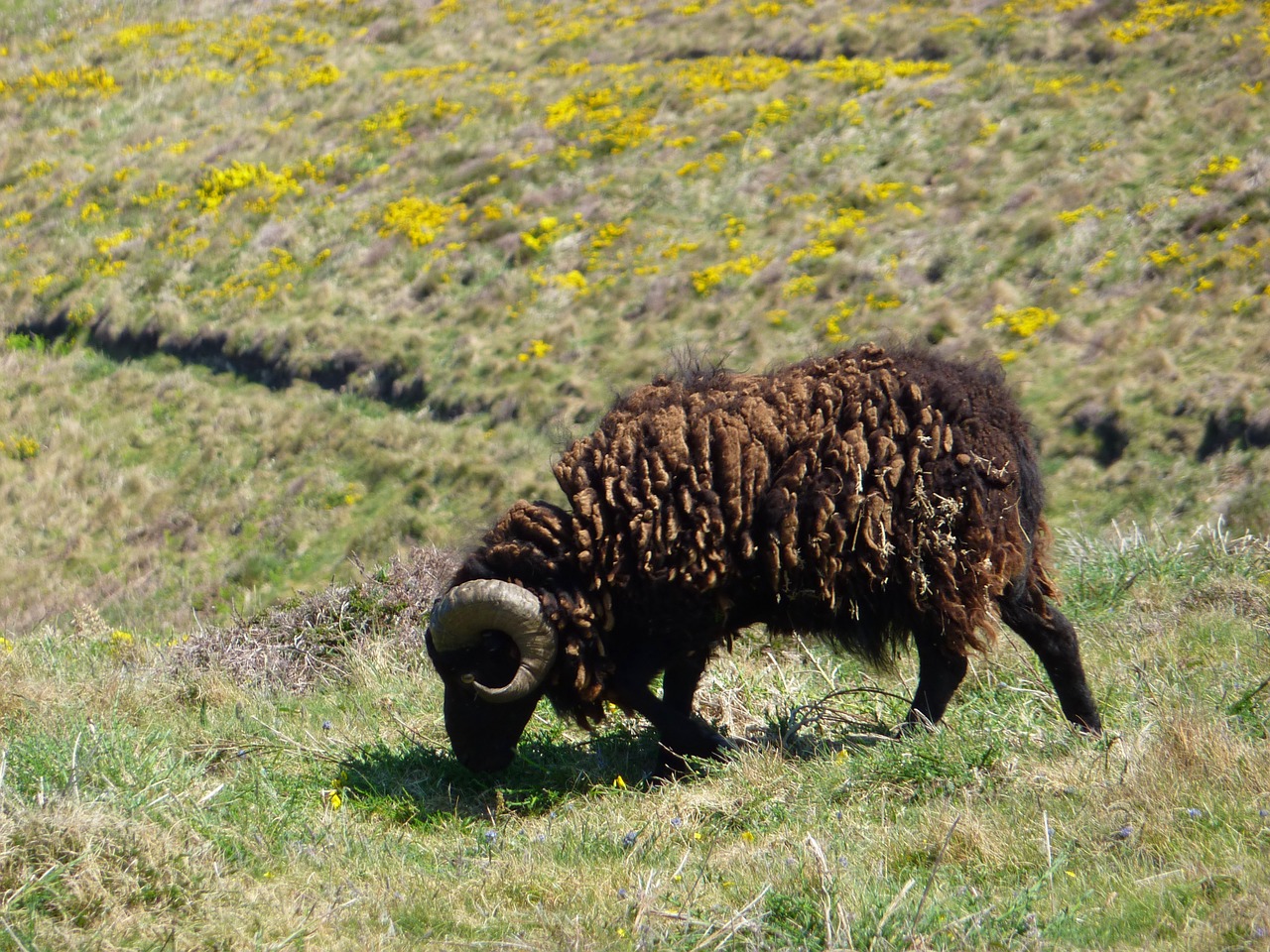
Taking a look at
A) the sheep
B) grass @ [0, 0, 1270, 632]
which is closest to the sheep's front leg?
the sheep

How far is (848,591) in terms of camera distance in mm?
6391

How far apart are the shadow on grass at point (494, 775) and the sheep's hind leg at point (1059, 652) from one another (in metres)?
2.13

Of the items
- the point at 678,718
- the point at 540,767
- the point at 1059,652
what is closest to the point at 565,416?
the point at 540,767

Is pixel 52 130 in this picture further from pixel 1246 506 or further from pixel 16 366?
pixel 1246 506

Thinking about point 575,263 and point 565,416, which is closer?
point 565,416

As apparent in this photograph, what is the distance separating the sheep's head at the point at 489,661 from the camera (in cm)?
640

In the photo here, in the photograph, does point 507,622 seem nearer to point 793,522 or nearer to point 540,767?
point 540,767

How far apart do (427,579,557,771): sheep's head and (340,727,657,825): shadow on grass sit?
142 millimetres

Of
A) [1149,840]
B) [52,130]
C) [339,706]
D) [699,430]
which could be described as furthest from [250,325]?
[1149,840]

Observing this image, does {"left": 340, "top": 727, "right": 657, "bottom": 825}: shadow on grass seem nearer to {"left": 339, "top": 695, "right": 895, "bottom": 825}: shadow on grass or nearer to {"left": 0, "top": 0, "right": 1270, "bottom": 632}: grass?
{"left": 339, "top": 695, "right": 895, "bottom": 825}: shadow on grass

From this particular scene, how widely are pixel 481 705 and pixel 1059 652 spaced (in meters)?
3.06

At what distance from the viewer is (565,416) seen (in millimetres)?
21172

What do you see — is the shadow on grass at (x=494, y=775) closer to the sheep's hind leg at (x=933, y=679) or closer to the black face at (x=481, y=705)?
the black face at (x=481, y=705)

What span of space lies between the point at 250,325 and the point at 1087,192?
1691cm
